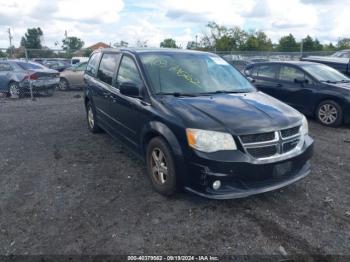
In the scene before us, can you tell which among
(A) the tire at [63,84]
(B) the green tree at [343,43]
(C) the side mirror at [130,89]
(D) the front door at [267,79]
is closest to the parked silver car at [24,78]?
(A) the tire at [63,84]

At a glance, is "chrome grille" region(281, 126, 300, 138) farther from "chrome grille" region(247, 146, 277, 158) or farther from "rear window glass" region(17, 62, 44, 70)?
"rear window glass" region(17, 62, 44, 70)

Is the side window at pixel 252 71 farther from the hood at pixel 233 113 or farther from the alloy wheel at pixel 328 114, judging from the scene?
the hood at pixel 233 113

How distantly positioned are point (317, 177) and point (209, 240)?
2324 millimetres

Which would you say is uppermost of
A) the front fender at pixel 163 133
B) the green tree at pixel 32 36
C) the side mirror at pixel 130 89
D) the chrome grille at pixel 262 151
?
the green tree at pixel 32 36

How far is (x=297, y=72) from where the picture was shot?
8.57 m

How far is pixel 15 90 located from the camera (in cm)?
1295

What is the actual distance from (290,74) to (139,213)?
21.4 ft

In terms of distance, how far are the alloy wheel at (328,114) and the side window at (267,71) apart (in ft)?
5.61

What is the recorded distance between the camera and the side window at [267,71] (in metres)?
9.12

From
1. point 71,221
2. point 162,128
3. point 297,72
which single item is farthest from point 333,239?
point 297,72

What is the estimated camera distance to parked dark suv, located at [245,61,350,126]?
7699 millimetres

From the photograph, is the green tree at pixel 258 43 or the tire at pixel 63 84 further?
the green tree at pixel 258 43

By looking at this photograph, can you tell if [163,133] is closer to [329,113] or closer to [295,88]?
[329,113]

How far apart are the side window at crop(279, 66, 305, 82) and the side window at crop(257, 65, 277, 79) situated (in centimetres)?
24
